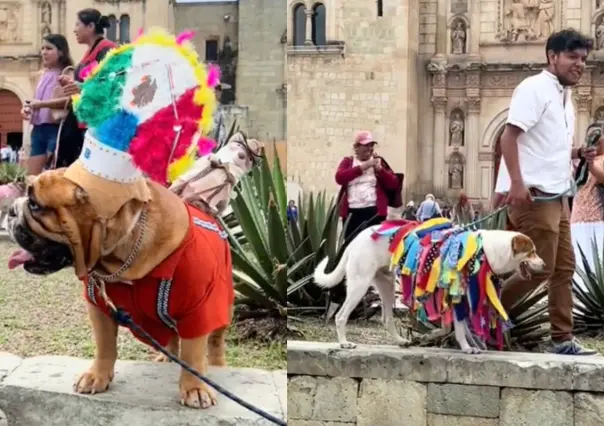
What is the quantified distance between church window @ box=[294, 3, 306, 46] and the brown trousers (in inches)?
33.2

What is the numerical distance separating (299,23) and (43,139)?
27.3 inches

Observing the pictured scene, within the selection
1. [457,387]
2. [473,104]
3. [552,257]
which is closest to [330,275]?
[457,387]

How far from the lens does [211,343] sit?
1893mm

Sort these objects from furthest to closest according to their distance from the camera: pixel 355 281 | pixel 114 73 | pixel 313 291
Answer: pixel 313 291, pixel 355 281, pixel 114 73

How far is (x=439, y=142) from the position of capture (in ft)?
9.94

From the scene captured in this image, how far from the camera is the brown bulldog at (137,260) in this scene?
1.36m

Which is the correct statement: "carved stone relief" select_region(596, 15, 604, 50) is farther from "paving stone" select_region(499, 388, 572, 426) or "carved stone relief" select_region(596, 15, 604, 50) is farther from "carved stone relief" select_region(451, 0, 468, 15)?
"paving stone" select_region(499, 388, 572, 426)

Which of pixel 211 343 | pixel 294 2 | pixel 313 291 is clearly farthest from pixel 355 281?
pixel 294 2

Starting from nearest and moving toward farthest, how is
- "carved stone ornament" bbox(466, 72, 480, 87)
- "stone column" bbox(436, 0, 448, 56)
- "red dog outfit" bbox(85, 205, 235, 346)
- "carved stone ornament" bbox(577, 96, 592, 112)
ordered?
"red dog outfit" bbox(85, 205, 235, 346), "stone column" bbox(436, 0, 448, 56), "carved stone ornament" bbox(577, 96, 592, 112), "carved stone ornament" bbox(466, 72, 480, 87)

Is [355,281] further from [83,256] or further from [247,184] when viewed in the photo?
[83,256]

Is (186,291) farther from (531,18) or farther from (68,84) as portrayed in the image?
(531,18)

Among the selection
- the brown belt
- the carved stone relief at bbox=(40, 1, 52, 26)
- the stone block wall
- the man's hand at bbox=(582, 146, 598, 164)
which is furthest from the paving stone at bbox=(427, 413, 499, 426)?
the carved stone relief at bbox=(40, 1, 52, 26)

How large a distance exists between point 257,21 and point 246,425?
0.84 metres

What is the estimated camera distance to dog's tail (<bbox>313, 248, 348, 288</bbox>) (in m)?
2.13
